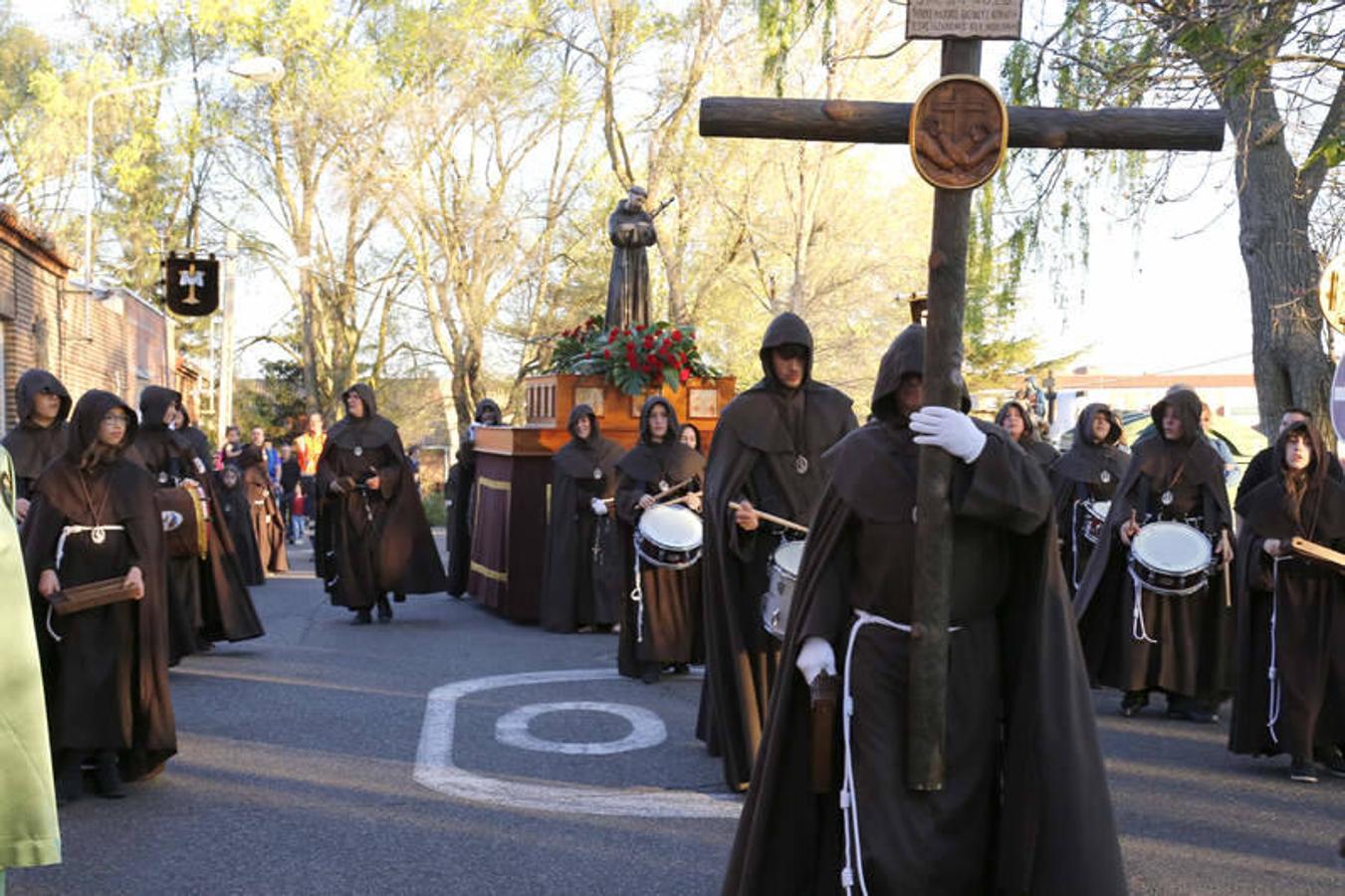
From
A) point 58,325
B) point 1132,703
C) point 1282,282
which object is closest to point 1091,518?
point 1132,703

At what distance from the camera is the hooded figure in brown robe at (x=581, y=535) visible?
13.6m

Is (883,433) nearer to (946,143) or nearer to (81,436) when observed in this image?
(946,143)

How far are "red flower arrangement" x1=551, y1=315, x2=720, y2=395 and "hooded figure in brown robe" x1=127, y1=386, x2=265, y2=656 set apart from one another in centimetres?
373

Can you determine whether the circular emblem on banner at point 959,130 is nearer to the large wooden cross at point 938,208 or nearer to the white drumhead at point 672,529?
the large wooden cross at point 938,208

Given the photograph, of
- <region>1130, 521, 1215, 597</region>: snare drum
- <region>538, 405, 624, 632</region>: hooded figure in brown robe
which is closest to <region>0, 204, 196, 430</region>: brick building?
<region>538, 405, 624, 632</region>: hooded figure in brown robe

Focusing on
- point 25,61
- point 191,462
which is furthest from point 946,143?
point 25,61

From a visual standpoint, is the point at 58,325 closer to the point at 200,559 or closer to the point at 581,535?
the point at 581,535

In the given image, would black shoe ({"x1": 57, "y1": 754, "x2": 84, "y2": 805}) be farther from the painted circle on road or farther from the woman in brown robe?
the woman in brown robe

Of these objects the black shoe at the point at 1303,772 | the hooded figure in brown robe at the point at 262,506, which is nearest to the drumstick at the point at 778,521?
the black shoe at the point at 1303,772

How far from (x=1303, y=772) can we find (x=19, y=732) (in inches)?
251

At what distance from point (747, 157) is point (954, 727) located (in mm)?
30386

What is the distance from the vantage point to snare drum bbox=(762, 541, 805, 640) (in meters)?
6.62

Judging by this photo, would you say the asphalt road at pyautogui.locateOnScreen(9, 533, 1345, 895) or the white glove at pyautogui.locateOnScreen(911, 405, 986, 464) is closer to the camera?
the white glove at pyautogui.locateOnScreen(911, 405, 986, 464)

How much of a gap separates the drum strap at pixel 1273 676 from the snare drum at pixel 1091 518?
3.03 meters
